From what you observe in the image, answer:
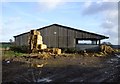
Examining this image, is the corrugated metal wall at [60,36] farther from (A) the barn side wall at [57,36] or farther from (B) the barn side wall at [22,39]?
(B) the barn side wall at [22,39]

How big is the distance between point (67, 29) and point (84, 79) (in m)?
27.0

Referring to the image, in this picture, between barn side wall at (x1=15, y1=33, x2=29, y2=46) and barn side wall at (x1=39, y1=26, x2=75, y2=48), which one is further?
barn side wall at (x1=15, y1=33, x2=29, y2=46)

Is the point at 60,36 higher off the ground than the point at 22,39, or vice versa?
the point at 60,36

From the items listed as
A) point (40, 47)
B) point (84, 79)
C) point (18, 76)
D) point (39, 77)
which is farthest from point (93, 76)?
point (40, 47)

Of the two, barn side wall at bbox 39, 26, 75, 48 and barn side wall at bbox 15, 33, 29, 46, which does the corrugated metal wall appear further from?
barn side wall at bbox 15, 33, 29, 46

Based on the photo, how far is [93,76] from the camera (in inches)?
545

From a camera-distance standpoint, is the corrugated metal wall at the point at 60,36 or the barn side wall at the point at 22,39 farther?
the barn side wall at the point at 22,39

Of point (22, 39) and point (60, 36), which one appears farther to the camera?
point (22, 39)

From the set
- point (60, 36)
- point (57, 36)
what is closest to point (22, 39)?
point (57, 36)

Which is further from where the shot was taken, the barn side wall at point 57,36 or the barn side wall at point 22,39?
the barn side wall at point 22,39

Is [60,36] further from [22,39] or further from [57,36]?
[22,39]

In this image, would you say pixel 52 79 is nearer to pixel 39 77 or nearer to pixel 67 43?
pixel 39 77

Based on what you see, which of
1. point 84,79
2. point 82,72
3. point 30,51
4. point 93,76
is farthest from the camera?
point 30,51

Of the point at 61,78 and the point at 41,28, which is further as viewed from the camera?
the point at 41,28
